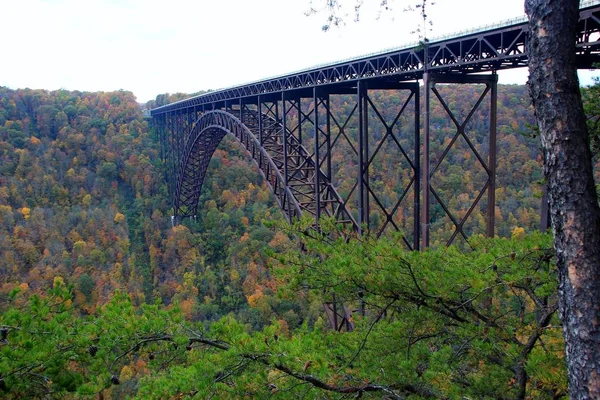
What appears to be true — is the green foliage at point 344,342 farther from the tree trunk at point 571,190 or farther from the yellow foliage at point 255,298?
the yellow foliage at point 255,298

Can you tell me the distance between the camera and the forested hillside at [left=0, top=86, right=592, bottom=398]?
3.25 m

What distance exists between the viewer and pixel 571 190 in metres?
2.51

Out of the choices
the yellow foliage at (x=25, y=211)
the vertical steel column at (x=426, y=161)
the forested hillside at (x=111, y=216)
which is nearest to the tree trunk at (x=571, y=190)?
the vertical steel column at (x=426, y=161)

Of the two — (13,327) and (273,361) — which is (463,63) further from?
(13,327)

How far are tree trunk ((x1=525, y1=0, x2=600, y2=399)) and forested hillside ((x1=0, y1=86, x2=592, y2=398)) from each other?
1.96 ft

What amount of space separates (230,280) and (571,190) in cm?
2853

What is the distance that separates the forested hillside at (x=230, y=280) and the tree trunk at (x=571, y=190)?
1.96 feet

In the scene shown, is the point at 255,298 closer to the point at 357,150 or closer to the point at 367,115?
the point at 357,150

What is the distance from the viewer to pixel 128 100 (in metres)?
50.8

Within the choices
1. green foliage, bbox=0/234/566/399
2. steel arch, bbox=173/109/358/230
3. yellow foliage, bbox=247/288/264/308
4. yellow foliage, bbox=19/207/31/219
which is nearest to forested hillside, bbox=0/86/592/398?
green foliage, bbox=0/234/566/399

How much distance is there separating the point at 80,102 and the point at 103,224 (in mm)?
21538

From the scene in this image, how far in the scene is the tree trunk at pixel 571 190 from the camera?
246 centimetres

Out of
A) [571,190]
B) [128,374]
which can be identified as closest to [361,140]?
[571,190]

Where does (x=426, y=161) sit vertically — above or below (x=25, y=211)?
above
